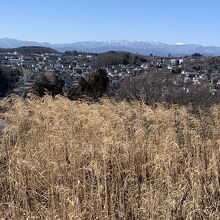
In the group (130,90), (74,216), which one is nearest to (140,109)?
(74,216)

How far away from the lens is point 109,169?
169 inches

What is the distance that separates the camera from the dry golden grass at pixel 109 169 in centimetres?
327

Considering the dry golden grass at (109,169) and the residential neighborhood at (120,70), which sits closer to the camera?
the dry golden grass at (109,169)

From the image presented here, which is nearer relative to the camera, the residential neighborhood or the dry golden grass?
the dry golden grass

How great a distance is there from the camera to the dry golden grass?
3270 millimetres

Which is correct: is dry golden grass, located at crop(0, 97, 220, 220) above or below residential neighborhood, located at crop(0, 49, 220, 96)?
above

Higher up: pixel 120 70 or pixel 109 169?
pixel 109 169

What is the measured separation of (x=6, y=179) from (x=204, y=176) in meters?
1.75

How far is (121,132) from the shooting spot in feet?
17.4

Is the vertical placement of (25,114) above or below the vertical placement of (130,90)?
above

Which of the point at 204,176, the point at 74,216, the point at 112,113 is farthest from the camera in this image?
the point at 112,113

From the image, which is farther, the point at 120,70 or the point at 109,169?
the point at 120,70

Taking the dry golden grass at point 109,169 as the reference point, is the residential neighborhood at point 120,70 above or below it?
below

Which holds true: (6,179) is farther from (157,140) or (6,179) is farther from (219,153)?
(219,153)
